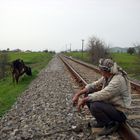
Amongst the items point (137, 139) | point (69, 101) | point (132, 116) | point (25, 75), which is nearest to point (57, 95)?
point (69, 101)

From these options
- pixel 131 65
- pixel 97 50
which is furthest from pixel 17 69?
pixel 97 50

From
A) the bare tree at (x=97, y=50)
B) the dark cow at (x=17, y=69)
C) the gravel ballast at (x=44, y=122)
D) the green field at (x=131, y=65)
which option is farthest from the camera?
the bare tree at (x=97, y=50)

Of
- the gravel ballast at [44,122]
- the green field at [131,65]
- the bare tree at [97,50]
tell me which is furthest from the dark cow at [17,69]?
the bare tree at [97,50]

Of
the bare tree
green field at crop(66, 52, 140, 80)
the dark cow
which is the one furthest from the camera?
the bare tree

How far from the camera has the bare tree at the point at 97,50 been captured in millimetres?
51812

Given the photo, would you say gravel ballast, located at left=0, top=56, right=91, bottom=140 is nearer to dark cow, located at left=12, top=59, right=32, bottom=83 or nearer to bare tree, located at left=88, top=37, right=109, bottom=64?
dark cow, located at left=12, top=59, right=32, bottom=83

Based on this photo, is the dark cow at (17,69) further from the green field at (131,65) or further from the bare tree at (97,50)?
the bare tree at (97,50)

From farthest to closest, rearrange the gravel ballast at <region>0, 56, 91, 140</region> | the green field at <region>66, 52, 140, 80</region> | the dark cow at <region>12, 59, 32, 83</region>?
the green field at <region>66, 52, 140, 80</region> < the dark cow at <region>12, 59, 32, 83</region> < the gravel ballast at <region>0, 56, 91, 140</region>

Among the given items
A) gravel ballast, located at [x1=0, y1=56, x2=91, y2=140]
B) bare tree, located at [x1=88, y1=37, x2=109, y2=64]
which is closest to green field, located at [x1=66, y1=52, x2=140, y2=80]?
bare tree, located at [x1=88, y1=37, x2=109, y2=64]

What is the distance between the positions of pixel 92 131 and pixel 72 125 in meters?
0.77

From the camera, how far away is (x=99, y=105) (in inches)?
248

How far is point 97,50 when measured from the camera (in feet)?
178

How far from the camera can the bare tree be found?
51812mm

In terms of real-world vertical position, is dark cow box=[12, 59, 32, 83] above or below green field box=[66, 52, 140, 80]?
above
